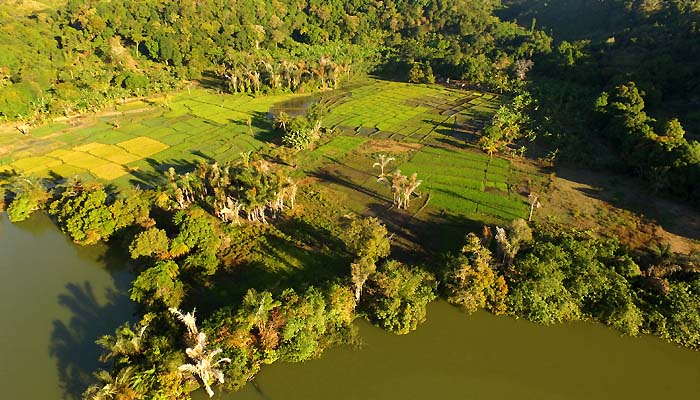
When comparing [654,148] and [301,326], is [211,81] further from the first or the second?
[654,148]

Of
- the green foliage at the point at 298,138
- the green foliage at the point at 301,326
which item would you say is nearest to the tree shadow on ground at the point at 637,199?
the green foliage at the point at 298,138

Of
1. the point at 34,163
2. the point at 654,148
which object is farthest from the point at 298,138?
the point at 654,148

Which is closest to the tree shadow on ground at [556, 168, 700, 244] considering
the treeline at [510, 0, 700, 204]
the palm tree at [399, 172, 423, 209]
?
the treeline at [510, 0, 700, 204]

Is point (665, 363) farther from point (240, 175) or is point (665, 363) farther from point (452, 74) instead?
point (452, 74)

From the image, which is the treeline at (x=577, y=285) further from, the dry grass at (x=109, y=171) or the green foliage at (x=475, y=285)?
the dry grass at (x=109, y=171)

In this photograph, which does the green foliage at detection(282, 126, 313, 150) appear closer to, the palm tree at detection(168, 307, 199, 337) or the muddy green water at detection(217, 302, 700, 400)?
the muddy green water at detection(217, 302, 700, 400)
